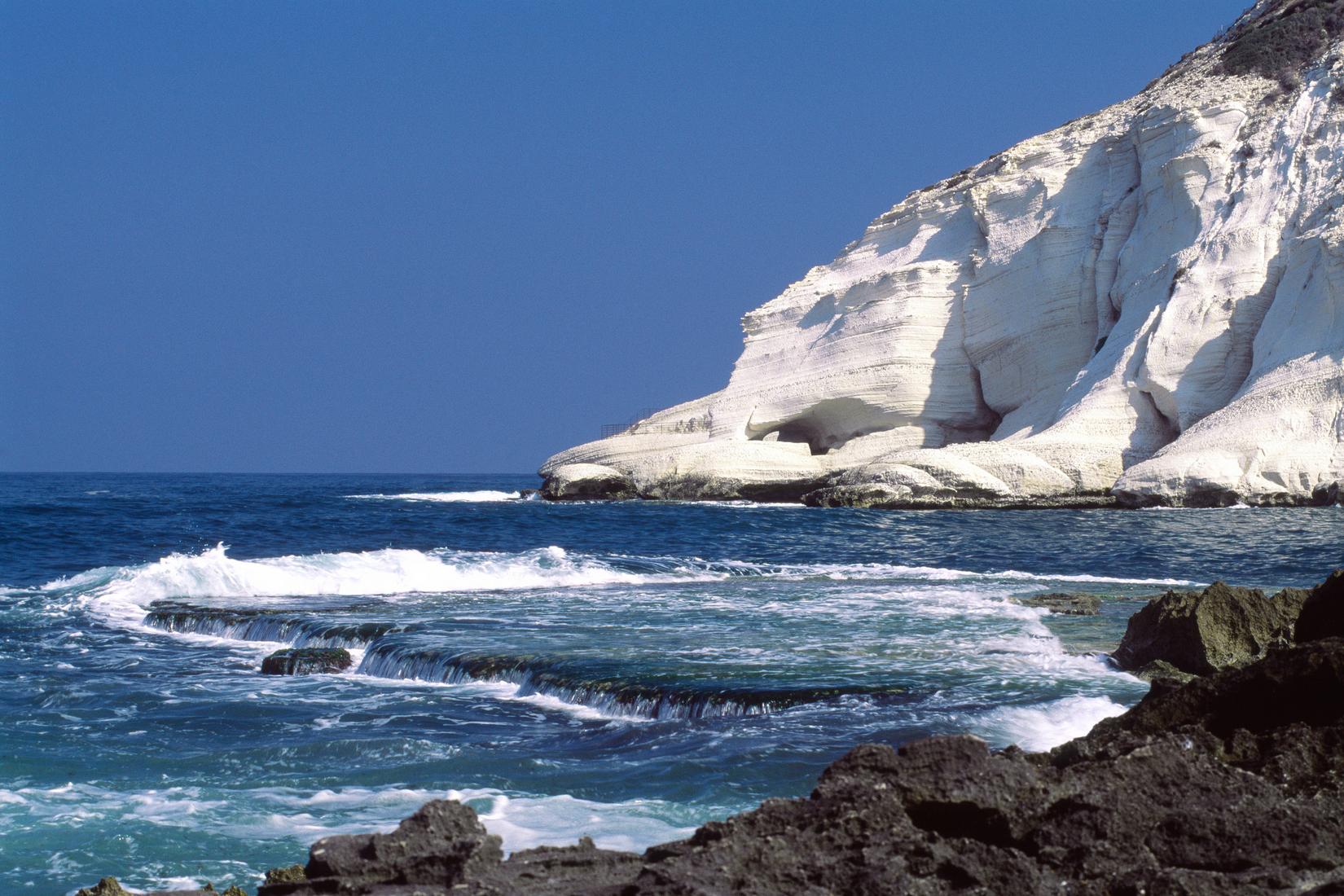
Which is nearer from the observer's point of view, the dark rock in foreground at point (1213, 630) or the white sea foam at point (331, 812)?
the white sea foam at point (331, 812)

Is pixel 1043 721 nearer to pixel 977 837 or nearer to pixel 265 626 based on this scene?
pixel 977 837

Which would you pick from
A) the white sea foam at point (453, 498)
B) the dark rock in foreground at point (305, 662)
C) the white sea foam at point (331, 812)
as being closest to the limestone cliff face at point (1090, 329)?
the white sea foam at point (453, 498)

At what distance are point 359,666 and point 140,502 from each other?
3518cm

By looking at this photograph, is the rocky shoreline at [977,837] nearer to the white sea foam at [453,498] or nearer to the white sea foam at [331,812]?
the white sea foam at [331,812]

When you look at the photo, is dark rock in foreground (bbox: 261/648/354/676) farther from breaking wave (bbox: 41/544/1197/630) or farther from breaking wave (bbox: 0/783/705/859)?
breaking wave (bbox: 41/544/1197/630)

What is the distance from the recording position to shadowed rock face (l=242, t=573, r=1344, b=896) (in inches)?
152

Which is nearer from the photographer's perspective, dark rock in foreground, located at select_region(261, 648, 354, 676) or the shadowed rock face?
the shadowed rock face

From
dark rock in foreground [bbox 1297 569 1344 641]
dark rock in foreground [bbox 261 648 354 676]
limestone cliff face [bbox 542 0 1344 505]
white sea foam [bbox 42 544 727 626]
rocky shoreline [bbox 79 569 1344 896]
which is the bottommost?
dark rock in foreground [bbox 261 648 354 676]

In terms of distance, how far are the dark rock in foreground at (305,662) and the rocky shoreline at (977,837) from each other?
6.95 m

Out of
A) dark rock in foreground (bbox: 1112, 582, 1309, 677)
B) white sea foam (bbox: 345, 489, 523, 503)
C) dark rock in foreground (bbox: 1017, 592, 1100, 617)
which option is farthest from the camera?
white sea foam (bbox: 345, 489, 523, 503)

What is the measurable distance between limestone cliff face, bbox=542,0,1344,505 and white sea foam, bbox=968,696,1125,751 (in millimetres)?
23098

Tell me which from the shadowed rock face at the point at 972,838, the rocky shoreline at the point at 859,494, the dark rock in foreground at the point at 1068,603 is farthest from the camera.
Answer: the rocky shoreline at the point at 859,494

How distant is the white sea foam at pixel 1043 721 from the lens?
794cm

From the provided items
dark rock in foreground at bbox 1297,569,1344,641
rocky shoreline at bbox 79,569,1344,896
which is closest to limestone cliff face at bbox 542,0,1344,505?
dark rock in foreground at bbox 1297,569,1344,641
